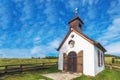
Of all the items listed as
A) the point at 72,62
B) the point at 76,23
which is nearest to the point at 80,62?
the point at 72,62

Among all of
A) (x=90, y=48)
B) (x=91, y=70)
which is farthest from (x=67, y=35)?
(x=91, y=70)

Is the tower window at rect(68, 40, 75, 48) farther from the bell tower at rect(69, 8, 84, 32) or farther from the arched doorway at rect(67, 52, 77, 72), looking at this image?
the bell tower at rect(69, 8, 84, 32)

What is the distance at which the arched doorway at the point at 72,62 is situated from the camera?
66.8 ft

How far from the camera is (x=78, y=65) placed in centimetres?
1964

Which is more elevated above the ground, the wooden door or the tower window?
the tower window

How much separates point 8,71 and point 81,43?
10.5 meters

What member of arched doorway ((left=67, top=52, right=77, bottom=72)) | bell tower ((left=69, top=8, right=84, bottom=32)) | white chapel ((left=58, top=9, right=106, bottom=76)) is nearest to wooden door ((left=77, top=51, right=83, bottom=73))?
white chapel ((left=58, top=9, right=106, bottom=76))

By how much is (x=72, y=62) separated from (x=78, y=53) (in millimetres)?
1855

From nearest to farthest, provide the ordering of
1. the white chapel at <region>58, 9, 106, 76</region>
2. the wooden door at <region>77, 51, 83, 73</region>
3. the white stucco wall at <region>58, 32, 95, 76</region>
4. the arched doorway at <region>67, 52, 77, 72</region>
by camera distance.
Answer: the white stucco wall at <region>58, 32, 95, 76</region> < the white chapel at <region>58, 9, 106, 76</region> < the wooden door at <region>77, 51, 83, 73</region> < the arched doorway at <region>67, 52, 77, 72</region>

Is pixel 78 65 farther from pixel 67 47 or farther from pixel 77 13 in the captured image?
pixel 77 13

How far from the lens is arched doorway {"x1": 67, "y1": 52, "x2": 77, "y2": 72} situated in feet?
66.8

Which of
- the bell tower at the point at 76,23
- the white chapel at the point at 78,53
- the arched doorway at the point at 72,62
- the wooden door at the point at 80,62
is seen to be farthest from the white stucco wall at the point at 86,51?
the bell tower at the point at 76,23

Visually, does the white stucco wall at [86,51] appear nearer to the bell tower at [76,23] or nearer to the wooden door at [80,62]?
the wooden door at [80,62]

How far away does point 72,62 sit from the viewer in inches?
819
